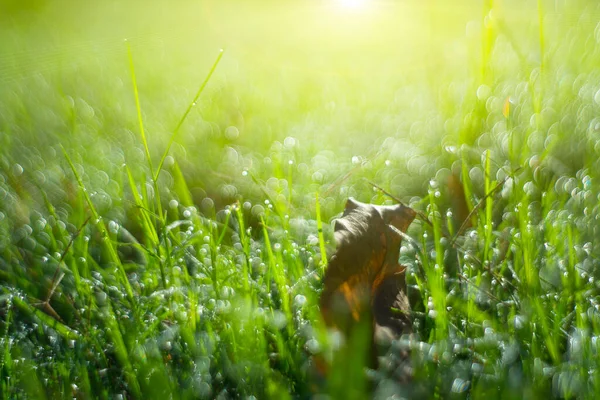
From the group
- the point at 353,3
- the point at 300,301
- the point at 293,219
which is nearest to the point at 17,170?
the point at 293,219

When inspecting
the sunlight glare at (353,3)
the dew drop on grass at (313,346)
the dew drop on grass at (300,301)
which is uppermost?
the sunlight glare at (353,3)

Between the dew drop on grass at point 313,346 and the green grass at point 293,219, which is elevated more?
the green grass at point 293,219

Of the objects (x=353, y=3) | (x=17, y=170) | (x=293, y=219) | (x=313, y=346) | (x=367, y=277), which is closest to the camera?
(x=313, y=346)

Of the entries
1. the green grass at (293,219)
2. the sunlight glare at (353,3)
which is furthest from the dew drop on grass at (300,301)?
the sunlight glare at (353,3)

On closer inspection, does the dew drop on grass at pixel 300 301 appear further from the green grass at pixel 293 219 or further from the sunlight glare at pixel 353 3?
the sunlight glare at pixel 353 3

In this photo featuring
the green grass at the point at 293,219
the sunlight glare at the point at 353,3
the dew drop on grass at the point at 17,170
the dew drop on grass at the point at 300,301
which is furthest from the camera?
the sunlight glare at the point at 353,3

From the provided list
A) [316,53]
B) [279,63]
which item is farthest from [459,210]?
[316,53]

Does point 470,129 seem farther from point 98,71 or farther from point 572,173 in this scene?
point 98,71

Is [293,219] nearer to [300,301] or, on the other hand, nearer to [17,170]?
[300,301]
